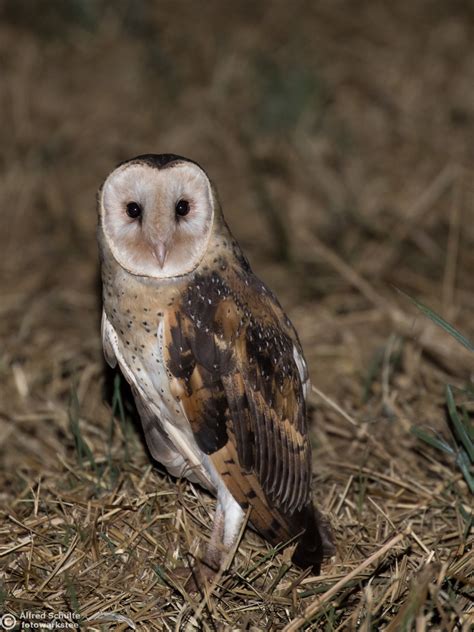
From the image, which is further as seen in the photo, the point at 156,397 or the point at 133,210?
the point at 156,397

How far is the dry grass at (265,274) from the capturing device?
2.88 m

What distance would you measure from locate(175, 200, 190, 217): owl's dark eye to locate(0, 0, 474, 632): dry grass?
0.88 m

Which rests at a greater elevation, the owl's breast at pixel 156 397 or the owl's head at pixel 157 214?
the owl's head at pixel 157 214

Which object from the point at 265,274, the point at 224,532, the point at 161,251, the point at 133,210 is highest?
the point at 133,210

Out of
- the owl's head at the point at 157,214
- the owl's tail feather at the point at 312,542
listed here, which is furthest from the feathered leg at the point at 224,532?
the owl's head at the point at 157,214

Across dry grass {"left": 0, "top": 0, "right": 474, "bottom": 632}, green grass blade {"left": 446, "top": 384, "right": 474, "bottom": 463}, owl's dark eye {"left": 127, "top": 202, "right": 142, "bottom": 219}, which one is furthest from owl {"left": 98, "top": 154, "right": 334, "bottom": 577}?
green grass blade {"left": 446, "top": 384, "right": 474, "bottom": 463}

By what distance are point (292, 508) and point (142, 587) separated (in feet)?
1.84

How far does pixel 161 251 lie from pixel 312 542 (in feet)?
3.60

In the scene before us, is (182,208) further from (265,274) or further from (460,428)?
(265,274)

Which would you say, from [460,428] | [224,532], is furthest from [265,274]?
[224,532]

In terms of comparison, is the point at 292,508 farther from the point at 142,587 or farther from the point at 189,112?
the point at 189,112

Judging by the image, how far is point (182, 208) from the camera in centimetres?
281

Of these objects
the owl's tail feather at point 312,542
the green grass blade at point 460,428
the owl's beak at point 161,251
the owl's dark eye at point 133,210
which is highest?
the owl's dark eye at point 133,210

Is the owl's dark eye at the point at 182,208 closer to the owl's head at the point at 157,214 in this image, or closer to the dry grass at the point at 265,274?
the owl's head at the point at 157,214
